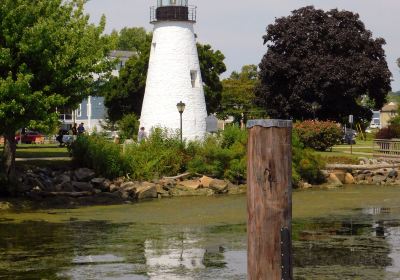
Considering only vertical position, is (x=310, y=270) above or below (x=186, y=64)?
below

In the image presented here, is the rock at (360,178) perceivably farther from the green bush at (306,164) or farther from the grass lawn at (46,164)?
the grass lawn at (46,164)

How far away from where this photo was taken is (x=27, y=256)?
738 inches

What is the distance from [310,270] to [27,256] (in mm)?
6294

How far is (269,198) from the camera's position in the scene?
779 centimetres

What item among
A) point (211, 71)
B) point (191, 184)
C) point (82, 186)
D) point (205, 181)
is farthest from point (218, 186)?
point (211, 71)

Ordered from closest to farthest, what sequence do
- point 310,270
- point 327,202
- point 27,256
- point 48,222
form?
point 310,270 → point 27,256 → point 48,222 → point 327,202

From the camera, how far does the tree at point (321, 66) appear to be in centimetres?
6200

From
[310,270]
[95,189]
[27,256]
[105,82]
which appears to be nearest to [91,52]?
[105,82]

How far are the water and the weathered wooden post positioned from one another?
845cm

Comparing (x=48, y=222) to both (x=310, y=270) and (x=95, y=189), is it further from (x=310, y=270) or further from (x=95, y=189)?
(x=310, y=270)

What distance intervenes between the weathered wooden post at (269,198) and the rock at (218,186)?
2908cm

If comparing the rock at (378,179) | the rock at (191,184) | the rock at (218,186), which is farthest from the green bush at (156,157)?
the rock at (378,179)

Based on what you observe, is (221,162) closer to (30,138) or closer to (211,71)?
(30,138)

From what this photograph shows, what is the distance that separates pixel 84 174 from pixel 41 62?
719 cm
